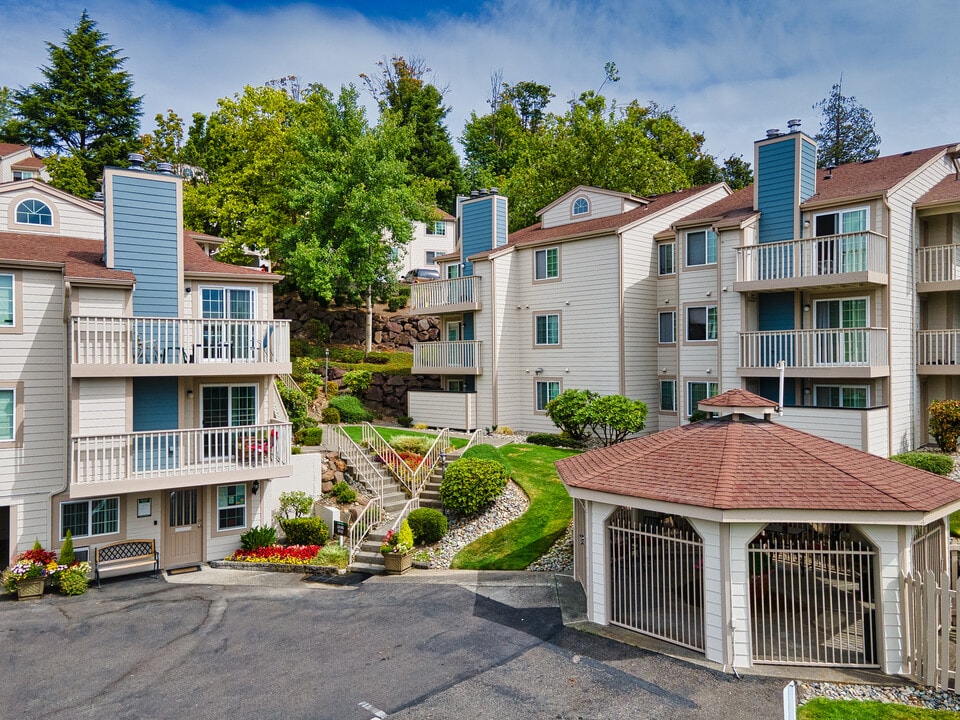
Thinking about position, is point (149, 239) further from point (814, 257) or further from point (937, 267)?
point (937, 267)

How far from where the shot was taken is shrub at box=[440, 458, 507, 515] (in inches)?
730

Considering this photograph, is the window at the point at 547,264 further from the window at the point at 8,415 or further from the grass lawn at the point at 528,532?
the window at the point at 8,415

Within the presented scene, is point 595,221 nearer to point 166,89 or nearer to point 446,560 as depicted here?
point 446,560

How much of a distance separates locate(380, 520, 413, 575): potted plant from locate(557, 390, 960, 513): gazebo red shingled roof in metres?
5.46

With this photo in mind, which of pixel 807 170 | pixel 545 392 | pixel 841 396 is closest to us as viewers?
pixel 841 396

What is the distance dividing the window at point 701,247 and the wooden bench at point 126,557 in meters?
20.4

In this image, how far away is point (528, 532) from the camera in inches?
678

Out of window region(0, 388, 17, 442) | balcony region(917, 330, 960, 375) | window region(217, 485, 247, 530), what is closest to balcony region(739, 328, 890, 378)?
balcony region(917, 330, 960, 375)

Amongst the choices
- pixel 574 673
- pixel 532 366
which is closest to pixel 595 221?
pixel 532 366

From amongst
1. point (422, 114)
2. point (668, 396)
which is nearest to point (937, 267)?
point (668, 396)

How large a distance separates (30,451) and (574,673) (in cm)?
1443

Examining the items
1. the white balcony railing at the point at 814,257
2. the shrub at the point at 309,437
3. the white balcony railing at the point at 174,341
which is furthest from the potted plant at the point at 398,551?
the white balcony railing at the point at 814,257

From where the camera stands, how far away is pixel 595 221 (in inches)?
1134

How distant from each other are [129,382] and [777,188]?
2128 cm
